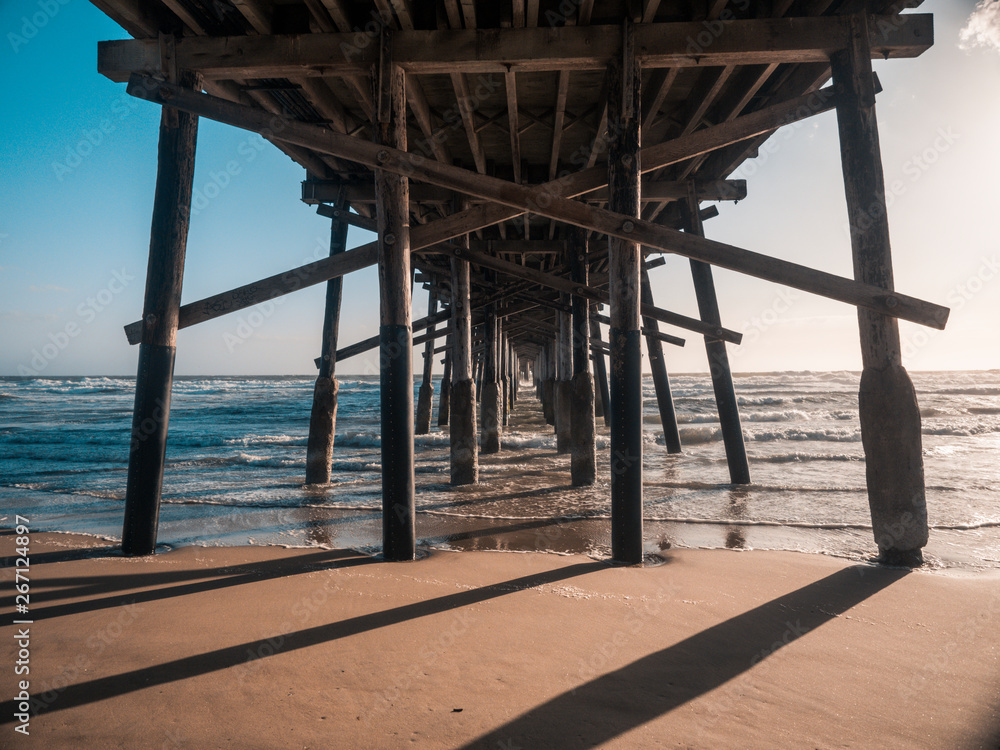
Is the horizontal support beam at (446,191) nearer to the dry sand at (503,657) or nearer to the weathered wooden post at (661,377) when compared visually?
the weathered wooden post at (661,377)

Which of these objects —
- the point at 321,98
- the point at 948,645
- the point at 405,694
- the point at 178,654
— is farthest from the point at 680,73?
the point at 178,654

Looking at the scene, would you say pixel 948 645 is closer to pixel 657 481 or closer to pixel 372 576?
pixel 372 576

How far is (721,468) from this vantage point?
326 inches

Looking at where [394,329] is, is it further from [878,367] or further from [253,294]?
[878,367]

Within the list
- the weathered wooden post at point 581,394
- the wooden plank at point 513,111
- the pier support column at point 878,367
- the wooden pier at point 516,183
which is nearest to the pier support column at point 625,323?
the wooden pier at point 516,183

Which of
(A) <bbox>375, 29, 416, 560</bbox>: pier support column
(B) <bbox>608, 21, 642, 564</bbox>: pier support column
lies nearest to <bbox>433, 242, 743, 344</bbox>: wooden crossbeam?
(B) <bbox>608, 21, 642, 564</bbox>: pier support column

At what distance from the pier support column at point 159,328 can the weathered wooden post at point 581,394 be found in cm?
444

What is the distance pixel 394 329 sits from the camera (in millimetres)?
3541

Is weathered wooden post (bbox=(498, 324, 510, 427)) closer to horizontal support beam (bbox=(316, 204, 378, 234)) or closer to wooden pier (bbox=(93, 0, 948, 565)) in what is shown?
horizontal support beam (bbox=(316, 204, 378, 234))

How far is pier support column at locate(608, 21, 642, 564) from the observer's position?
136 inches

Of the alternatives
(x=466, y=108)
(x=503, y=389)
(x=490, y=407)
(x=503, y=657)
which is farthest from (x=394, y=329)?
(x=503, y=389)

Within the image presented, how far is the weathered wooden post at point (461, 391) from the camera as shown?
22.8 feet

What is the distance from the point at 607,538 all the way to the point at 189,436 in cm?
1460

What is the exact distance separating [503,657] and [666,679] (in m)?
0.63
